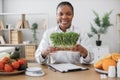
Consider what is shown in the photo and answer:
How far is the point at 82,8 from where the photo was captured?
5398mm

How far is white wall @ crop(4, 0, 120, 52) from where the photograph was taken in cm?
538

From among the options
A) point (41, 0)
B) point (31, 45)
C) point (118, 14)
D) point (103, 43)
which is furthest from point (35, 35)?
point (118, 14)

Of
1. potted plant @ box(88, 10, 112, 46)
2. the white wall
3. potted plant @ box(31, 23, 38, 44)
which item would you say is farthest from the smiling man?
the white wall

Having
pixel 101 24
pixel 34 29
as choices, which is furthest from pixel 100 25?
pixel 34 29

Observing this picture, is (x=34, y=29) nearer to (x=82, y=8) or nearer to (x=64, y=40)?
(x=82, y=8)

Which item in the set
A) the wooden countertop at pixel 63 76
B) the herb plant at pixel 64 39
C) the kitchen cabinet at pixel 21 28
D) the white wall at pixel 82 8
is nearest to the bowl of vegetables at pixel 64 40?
the herb plant at pixel 64 39

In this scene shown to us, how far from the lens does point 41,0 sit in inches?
212

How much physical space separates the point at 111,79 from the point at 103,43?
13.3ft

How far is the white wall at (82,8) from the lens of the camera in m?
5.38

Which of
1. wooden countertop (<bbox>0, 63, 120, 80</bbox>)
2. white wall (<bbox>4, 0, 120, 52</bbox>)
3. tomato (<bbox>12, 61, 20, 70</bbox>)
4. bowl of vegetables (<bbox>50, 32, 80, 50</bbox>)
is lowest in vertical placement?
wooden countertop (<bbox>0, 63, 120, 80</bbox>)

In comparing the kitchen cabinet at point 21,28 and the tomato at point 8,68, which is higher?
the kitchen cabinet at point 21,28

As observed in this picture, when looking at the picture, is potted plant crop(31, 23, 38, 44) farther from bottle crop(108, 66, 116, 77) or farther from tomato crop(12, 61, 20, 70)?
bottle crop(108, 66, 116, 77)

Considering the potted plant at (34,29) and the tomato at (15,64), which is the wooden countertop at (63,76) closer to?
the tomato at (15,64)

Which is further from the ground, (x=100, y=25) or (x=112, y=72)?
(x=100, y=25)
